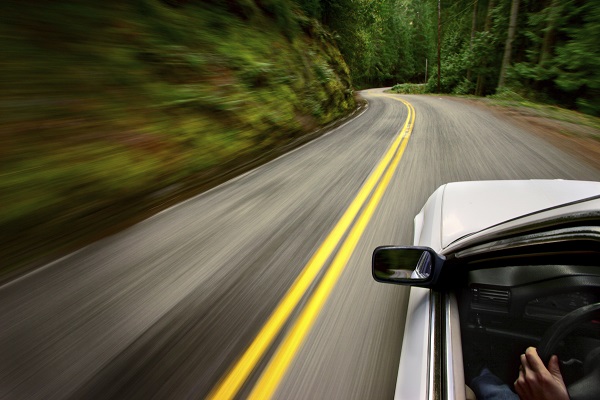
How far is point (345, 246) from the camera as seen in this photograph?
3.29 metres

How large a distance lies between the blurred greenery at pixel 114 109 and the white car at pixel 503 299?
3.82 m

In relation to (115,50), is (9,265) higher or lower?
lower

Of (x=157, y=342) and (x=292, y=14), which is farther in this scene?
(x=292, y=14)

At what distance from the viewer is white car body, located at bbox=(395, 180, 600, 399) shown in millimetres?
1112

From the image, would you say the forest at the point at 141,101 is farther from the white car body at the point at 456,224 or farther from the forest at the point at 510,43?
the white car body at the point at 456,224

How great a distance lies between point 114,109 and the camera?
512cm

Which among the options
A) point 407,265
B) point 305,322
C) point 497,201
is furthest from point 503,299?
point 305,322

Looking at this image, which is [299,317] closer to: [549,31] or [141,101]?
[141,101]

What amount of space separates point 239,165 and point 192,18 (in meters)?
4.91

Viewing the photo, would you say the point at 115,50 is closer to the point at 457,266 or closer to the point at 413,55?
the point at 457,266

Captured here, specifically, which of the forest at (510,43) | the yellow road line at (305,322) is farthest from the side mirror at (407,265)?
the forest at (510,43)

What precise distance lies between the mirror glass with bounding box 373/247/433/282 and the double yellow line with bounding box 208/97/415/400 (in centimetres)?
93

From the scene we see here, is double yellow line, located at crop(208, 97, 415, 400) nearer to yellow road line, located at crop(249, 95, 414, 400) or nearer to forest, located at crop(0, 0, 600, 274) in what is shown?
yellow road line, located at crop(249, 95, 414, 400)

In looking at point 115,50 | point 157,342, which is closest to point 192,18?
→ point 115,50
